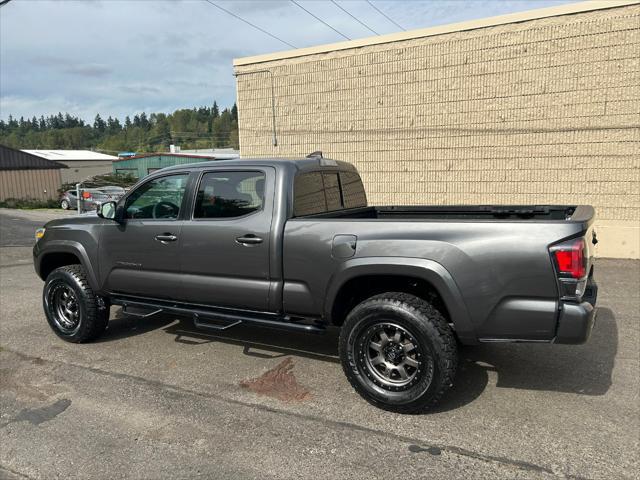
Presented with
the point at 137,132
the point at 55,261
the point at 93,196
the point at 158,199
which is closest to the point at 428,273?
the point at 158,199

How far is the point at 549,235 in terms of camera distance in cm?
316

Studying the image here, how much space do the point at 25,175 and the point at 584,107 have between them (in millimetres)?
38436

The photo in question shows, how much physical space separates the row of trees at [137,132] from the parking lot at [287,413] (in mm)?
110645

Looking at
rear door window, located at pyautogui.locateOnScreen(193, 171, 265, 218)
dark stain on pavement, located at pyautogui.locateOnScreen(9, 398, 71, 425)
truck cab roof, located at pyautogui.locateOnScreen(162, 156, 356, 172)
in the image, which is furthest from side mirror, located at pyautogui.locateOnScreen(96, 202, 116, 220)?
dark stain on pavement, located at pyautogui.locateOnScreen(9, 398, 71, 425)

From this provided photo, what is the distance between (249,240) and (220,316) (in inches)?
31.8

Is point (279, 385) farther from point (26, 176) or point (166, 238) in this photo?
point (26, 176)

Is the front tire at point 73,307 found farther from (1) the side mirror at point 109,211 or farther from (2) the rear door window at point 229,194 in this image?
(2) the rear door window at point 229,194

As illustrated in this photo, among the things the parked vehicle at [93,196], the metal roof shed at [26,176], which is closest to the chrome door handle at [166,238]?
the parked vehicle at [93,196]

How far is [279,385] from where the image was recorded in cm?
420

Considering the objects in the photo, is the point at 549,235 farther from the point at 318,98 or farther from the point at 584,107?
the point at 318,98

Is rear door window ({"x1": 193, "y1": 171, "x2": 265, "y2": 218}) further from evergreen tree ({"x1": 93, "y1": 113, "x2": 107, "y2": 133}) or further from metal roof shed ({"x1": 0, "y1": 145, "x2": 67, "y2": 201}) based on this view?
evergreen tree ({"x1": 93, "y1": 113, "x2": 107, "y2": 133})

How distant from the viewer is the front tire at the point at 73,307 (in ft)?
17.1

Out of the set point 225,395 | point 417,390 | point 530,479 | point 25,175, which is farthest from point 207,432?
point 25,175

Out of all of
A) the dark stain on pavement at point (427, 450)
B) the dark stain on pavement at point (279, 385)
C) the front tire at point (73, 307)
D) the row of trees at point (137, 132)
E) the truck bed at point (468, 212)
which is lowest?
the dark stain on pavement at point (279, 385)
